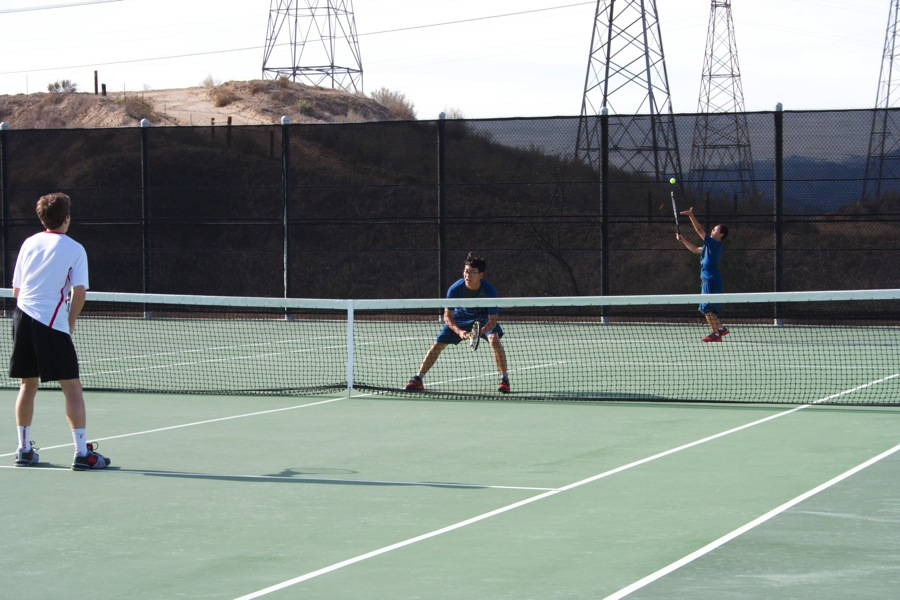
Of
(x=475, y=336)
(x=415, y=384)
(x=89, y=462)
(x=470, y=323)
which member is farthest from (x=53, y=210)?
(x=470, y=323)

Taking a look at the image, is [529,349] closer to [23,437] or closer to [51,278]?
[23,437]

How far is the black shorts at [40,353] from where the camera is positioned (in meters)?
7.40

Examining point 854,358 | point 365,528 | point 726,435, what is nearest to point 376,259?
point 854,358

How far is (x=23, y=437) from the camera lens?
25.1 ft

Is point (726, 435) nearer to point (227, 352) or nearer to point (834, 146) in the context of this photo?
point (227, 352)

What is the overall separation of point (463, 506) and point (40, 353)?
262 cm

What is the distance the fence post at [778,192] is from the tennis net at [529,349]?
45 centimetres

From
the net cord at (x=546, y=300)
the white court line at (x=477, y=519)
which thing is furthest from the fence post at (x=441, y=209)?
the white court line at (x=477, y=519)

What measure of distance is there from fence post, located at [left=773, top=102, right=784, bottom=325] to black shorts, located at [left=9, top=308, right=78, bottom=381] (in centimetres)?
1267

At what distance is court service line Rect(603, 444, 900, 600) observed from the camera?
491 centimetres

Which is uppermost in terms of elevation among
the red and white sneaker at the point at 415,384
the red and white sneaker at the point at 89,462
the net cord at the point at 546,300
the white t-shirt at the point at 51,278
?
the white t-shirt at the point at 51,278

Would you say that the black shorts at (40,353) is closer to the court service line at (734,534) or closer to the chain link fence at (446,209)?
the court service line at (734,534)

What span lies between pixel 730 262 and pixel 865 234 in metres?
9.42

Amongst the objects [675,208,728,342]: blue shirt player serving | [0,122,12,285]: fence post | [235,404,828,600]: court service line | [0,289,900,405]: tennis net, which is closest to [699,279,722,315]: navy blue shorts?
[675,208,728,342]: blue shirt player serving
